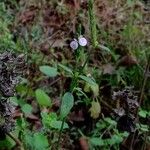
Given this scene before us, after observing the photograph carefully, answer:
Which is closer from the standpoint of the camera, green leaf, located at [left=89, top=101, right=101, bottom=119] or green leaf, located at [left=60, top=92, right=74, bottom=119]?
green leaf, located at [left=60, top=92, right=74, bottom=119]

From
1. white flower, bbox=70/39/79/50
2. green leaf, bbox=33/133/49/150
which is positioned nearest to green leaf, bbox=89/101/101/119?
green leaf, bbox=33/133/49/150

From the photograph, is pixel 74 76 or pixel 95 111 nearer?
pixel 74 76

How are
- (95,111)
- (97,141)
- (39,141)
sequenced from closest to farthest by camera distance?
(39,141) < (97,141) < (95,111)

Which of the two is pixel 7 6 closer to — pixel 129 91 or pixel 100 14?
pixel 100 14

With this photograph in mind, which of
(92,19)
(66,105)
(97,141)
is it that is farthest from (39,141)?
(92,19)

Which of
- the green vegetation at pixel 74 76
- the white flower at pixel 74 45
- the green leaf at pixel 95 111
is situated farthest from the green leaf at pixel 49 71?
the white flower at pixel 74 45

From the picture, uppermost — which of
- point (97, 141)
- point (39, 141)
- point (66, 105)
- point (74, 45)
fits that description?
point (74, 45)

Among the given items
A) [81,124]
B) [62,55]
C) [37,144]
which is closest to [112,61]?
[62,55]

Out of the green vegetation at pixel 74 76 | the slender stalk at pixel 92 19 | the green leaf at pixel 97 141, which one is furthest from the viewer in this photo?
the green leaf at pixel 97 141

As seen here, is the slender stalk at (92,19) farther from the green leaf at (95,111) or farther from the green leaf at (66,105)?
the green leaf at (95,111)

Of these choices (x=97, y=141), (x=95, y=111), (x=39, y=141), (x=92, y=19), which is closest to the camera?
(x=92, y=19)

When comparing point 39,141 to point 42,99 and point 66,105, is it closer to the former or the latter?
point 66,105

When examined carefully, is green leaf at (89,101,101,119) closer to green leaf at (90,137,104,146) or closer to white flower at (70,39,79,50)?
green leaf at (90,137,104,146)

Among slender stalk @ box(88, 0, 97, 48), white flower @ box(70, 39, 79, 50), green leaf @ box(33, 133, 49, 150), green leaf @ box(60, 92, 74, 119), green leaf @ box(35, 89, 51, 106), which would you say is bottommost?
green leaf @ box(33, 133, 49, 150)
